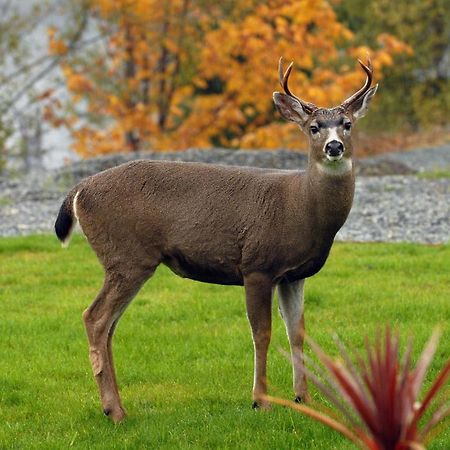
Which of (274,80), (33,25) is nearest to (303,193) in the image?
(274,80)

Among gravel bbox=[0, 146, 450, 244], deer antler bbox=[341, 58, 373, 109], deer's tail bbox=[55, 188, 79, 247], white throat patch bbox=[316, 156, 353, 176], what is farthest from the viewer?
gravel bbox=[0, 146, 450, 244]

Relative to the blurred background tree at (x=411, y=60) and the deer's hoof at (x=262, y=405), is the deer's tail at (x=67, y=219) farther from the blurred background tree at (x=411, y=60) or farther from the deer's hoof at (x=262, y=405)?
the blurred background tree at (x=411, y=60)

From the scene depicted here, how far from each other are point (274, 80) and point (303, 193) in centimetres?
1363

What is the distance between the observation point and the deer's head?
5.87m

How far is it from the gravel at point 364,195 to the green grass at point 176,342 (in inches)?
34.7

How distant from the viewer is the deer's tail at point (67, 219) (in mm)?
6523

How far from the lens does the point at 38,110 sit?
22156 mm

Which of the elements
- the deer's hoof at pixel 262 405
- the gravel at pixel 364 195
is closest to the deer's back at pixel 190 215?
the deer's hoof at pixel 262 405

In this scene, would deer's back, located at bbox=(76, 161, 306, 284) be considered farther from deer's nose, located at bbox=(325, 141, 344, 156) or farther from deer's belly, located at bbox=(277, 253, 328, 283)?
deer's nose, located at bbox=(325, 141, 344, 156)

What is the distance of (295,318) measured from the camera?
6.60 metres

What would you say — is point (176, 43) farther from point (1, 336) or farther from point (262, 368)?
point (262, 368)

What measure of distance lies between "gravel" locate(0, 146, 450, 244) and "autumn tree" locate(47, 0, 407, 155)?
2.00 m

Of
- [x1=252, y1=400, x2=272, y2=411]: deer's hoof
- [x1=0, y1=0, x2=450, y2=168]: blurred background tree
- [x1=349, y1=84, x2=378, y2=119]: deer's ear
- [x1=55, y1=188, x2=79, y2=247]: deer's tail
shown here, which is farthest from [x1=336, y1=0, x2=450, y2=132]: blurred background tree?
[x1=252, y1=400, x2=272, y2=411]: deer's hoof

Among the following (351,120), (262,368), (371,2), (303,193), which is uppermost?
(351,120)
